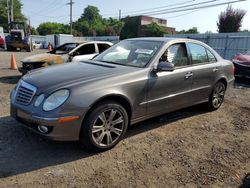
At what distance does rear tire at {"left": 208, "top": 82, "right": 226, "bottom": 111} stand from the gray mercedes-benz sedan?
1.00 ft

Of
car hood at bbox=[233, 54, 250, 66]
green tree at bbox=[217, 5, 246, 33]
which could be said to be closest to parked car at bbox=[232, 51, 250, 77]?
car hood at bbox=[233, 54, 250, 66]

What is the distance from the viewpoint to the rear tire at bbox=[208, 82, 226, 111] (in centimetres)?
577

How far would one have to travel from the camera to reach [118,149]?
3.96 metres

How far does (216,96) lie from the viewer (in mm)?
5895

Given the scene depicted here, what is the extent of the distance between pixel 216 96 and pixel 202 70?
0.96 m

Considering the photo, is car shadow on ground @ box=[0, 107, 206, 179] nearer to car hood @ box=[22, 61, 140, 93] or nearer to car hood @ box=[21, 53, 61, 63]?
car hood @ box=[22, 61, 140, 93]

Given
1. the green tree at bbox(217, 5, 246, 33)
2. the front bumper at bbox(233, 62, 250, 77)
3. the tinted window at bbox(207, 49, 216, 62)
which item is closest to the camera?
the tinted window at bbox(207, 49, 216, 62)

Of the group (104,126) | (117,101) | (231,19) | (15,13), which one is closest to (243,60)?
(117,101)

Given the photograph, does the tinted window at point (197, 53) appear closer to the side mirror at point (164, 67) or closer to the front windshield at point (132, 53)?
the front windshield at point (132, 53)

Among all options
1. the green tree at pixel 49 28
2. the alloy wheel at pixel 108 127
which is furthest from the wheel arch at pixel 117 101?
the green tree at pixel 49 28

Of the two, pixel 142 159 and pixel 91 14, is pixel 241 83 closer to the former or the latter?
pixel 142 159

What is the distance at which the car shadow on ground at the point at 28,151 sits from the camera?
338cm

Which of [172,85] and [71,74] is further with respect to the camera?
[172,85]

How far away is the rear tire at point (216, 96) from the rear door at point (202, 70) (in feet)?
0.63
